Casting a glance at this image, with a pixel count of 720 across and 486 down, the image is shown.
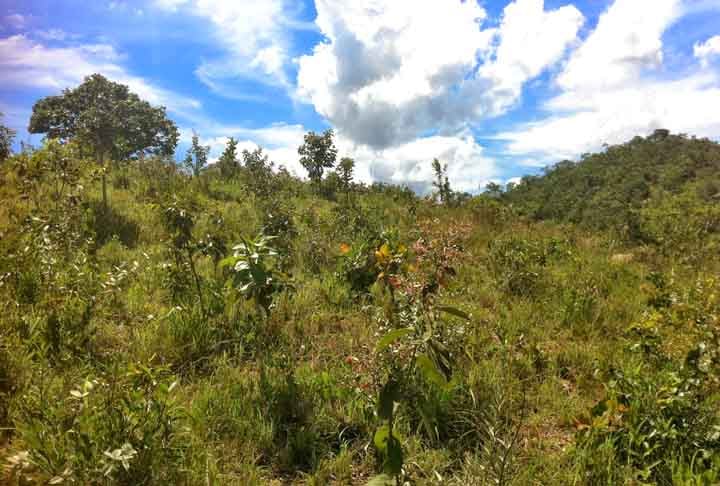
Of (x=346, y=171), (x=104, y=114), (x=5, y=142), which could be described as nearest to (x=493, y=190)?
(x=346, y=171)

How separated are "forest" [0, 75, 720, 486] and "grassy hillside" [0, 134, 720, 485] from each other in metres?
0.02

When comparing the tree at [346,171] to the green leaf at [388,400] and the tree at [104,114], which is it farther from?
the tree at [104,114]

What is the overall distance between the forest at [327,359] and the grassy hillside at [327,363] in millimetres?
19

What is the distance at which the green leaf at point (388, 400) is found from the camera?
5.70 ft

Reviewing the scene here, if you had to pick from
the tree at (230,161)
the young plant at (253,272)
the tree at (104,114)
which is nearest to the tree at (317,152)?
the tree at (230,161)

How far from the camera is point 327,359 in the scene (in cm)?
348

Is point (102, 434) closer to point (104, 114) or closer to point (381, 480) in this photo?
point (381, 480)

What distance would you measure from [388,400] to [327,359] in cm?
180

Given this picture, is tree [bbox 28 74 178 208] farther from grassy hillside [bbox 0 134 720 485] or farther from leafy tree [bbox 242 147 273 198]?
grassy hillside [bbox 0 134 720 485]

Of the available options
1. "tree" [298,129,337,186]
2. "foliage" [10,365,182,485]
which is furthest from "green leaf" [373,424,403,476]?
"tree" [298,129,337,186]

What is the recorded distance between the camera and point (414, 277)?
2314 millimetres

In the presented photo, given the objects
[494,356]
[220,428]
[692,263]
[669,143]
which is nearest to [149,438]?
[220,428]

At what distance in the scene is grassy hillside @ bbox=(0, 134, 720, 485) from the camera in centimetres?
206

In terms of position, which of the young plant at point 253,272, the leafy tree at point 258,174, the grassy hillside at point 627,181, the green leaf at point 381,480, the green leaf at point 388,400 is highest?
the grassy hillside at point 627,181
